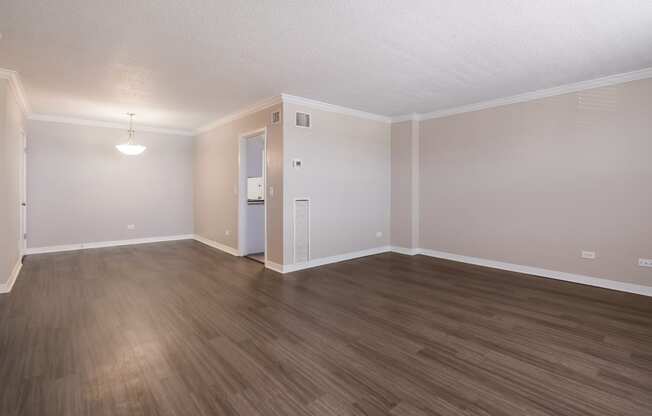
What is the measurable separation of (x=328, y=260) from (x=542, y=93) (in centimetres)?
410

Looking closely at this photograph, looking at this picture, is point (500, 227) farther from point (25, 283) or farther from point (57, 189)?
point (57, 189)

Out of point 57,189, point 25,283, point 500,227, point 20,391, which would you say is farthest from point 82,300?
point 500,227

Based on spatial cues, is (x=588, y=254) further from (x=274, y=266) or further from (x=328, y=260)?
(x=274, y=266)

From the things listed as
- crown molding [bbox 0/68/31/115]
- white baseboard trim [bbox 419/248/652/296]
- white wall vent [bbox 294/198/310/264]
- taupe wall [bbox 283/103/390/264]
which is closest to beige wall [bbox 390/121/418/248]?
taupe wall [bbox 283/103/390/264]

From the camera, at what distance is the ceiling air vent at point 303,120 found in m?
5.01

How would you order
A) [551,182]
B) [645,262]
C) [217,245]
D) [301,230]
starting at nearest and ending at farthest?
[645,262]
[551,182]
[301,230]
[217,245]

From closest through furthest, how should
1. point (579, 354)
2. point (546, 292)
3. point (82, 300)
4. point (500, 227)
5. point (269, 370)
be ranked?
point (269, 370) → point (579, 354) → point (82, 300) → point (546, 292) → point (500, 227)

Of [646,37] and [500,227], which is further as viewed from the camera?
[500,227]

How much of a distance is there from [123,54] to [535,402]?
4.57 meters

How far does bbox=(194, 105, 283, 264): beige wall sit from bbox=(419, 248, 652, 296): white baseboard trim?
309cm

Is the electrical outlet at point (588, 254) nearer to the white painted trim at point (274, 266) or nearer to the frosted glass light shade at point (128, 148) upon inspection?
the white painted trim at point (274, 266)

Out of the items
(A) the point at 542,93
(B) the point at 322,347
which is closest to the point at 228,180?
(B) the point at 322,347

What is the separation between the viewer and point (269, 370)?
2.30 m

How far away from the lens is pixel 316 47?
3.19 meters
